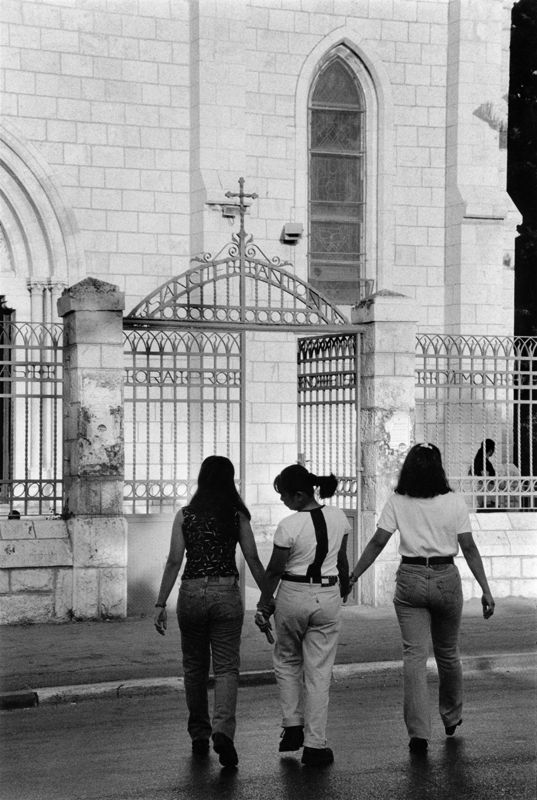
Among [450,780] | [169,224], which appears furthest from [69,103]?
[450,780]

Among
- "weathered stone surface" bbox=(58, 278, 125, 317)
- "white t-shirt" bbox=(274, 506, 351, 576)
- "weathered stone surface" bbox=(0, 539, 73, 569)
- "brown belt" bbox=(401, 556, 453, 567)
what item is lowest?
"weathered stone surface" bbox=(0, 539, 73, 569)

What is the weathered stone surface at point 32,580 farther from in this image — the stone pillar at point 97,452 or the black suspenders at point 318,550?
the black suspenders at point 318,550

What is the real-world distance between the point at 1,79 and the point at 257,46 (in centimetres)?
349

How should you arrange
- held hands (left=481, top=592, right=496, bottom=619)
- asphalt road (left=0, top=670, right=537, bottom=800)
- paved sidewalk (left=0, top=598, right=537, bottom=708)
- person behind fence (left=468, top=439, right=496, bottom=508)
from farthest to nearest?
person behind fence (left=468, top=439, right=496, bottom=508)
paved sidewalk (left=0, top=598, right=537, bottom=708)
held hands (left=481, top=592, right=496, bottom=619)
asphalt road (left=0, top=670, right=537, bottom=800)

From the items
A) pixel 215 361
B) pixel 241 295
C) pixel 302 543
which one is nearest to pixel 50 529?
pixel 215 361

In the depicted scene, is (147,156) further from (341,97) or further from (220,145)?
(341,97)

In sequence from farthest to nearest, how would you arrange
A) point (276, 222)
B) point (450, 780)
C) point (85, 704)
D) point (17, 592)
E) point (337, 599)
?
1. point (276, 222)
2. point (17, 592)
3. point (85, 704)
4. point (337, 599)
5. point (450, 780)

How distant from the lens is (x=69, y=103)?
55.9 feet

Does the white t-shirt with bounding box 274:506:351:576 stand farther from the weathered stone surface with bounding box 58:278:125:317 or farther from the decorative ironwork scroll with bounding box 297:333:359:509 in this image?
the decorative ironwork scroll with bounding box 297:333:359:509

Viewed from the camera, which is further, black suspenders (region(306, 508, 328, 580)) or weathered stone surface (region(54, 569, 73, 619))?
weathered stone surface (region(54, 569, 73, 619))

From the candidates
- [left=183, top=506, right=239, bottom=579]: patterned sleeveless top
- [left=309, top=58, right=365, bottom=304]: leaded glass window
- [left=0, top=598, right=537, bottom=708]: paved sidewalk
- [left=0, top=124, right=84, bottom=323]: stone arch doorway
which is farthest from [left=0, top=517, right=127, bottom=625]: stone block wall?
[left=309, top=58, right=365, bottom=304]: leaded glass window

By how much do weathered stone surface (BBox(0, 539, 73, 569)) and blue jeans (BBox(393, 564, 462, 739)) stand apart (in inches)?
199

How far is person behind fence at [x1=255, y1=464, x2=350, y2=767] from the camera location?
7.21 meters

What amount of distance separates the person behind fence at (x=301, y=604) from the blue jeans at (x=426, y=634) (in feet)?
1.51
